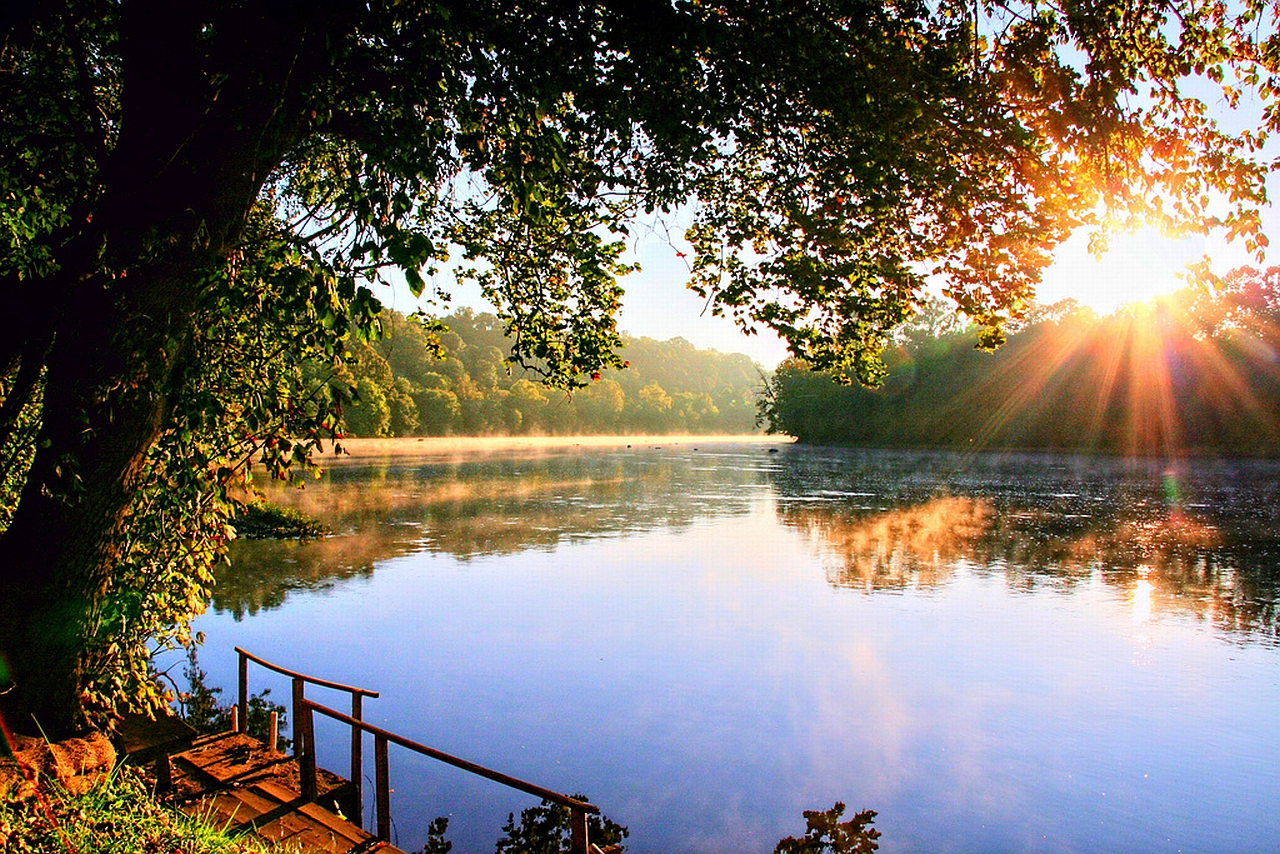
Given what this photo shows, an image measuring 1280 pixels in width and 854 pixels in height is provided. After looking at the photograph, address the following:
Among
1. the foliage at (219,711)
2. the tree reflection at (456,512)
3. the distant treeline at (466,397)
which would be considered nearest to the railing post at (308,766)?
the foliage at (219,711)

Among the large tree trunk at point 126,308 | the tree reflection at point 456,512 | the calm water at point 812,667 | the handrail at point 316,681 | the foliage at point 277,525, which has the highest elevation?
the large tree trunk at point 126,308

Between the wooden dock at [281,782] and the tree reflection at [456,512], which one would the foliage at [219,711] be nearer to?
the wooden dock at [281,782]

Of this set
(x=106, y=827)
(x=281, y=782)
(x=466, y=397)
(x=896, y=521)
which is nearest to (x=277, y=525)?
(x=281, y=782)

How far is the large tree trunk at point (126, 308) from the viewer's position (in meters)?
5.73

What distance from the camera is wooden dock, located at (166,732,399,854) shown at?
7.07m

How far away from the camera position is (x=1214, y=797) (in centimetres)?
996

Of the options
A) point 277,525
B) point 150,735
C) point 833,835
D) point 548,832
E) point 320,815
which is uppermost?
point 150,735

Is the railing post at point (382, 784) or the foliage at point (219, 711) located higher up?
the railing post at point (382, 784)

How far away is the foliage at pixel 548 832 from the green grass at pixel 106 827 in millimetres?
3192

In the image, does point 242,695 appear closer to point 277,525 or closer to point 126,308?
point 126,308

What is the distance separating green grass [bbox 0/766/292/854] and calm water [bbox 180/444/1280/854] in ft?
12.0

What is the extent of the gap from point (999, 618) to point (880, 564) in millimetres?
6448

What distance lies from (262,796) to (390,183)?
235 inches

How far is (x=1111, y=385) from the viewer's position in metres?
75.2
